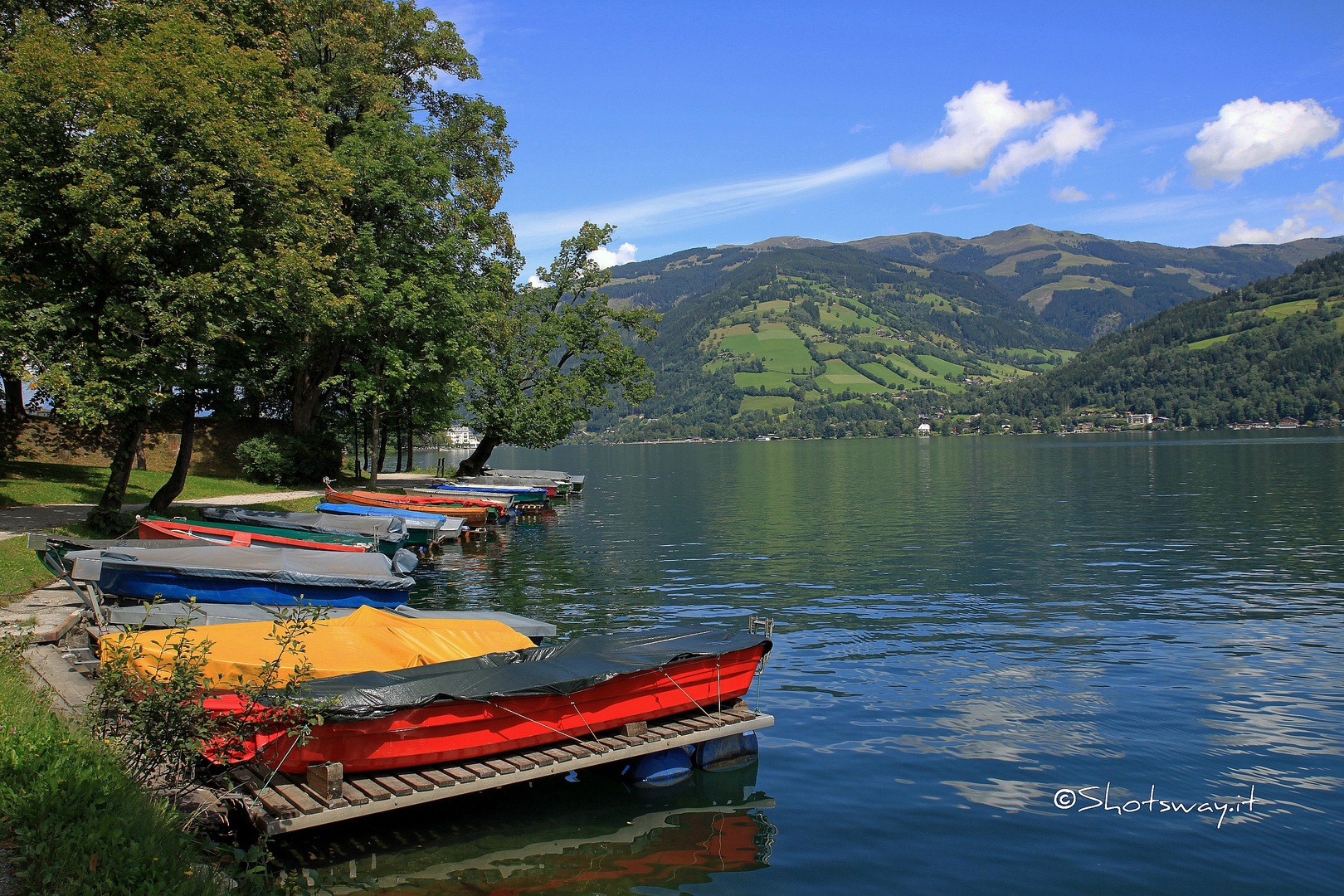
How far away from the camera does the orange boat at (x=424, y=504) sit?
32.9m

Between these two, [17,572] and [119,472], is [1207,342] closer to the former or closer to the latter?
[119,472]

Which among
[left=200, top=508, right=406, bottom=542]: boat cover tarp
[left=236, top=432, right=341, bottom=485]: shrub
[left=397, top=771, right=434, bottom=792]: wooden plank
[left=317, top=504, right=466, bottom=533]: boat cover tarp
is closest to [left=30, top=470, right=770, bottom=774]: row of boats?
[left=397, top=771, right=434, bottom=792]: wooden plank

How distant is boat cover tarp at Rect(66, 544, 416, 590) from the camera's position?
15.9 meters

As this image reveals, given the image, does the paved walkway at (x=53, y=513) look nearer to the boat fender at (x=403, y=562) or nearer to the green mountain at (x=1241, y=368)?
the boat fender at (x=403, y=562)

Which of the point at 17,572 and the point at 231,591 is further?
the point at 17,572

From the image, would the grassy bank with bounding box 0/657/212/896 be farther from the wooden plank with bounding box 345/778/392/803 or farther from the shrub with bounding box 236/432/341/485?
the shrub with bounding box 236/432/341/485

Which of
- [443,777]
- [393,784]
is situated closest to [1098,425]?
[443,777]

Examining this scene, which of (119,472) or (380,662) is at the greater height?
(119,472)

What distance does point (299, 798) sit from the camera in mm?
8312

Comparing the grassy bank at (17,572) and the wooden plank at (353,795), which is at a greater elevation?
the grassy bank at (17,572)

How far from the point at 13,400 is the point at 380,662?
1292 inches

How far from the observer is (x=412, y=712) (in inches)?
365

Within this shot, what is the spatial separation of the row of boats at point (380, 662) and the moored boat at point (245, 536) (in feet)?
6.67

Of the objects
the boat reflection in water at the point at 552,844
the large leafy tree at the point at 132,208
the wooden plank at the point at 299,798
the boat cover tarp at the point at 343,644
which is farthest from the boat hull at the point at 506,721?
the large leafy tree at the point at 132,208
